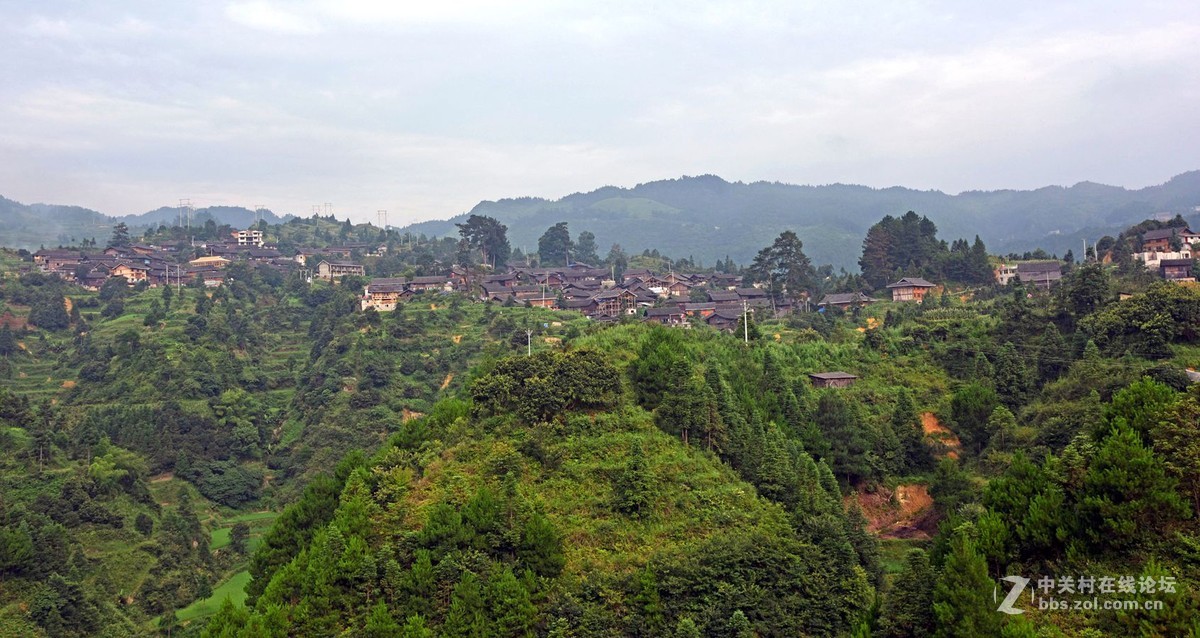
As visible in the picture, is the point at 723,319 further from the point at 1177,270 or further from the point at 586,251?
the point at 586,251

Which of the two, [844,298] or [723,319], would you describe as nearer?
[723,319]

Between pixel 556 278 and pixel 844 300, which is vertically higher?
pixel 556 278

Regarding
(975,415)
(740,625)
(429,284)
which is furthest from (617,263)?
(740,625)

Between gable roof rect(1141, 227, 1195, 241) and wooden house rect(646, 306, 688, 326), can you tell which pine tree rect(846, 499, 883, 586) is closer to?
wooden house rect(646, 306, 688, 326)

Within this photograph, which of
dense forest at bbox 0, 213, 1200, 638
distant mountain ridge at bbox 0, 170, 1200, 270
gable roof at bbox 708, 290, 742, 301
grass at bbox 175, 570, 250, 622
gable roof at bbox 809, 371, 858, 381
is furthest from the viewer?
distant mountain ridge at bbox 0, 170, 1200, 270

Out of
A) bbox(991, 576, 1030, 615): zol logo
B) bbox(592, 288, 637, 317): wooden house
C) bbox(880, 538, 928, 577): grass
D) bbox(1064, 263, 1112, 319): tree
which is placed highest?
bbox(1064, 263, 1112, 319): tree

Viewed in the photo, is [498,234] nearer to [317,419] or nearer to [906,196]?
[317,419]

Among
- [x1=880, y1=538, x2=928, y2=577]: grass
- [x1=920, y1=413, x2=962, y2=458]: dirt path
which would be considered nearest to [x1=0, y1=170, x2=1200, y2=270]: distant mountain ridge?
[x1=920, y1=413, x2=962, y2=458]: dirt path
